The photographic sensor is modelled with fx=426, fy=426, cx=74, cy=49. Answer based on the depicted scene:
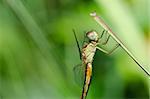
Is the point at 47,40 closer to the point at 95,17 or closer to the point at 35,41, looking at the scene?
the point at 35,41

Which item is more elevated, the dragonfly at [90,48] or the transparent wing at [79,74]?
the dragonfly at [90,48]

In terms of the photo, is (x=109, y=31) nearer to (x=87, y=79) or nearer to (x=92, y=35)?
(x=92, y=35)

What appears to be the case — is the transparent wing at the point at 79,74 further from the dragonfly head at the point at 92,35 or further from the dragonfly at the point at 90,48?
the dragonfly head at the point at 92,35

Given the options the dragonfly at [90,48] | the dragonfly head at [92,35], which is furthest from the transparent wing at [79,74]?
the dragonfly head at [92,35]

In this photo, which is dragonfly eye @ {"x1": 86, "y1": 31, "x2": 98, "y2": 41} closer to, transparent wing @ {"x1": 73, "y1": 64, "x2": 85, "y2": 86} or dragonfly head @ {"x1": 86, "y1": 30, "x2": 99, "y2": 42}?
dragonfly head @ {"x1": 86, "y1": 30, "x2": 99, "y2": 42}

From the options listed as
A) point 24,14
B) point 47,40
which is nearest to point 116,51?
point 47,40

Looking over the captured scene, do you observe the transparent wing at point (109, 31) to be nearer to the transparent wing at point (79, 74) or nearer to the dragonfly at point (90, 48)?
the dragonfly at point (90, 48)

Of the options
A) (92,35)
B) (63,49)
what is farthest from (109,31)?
(63,49)
